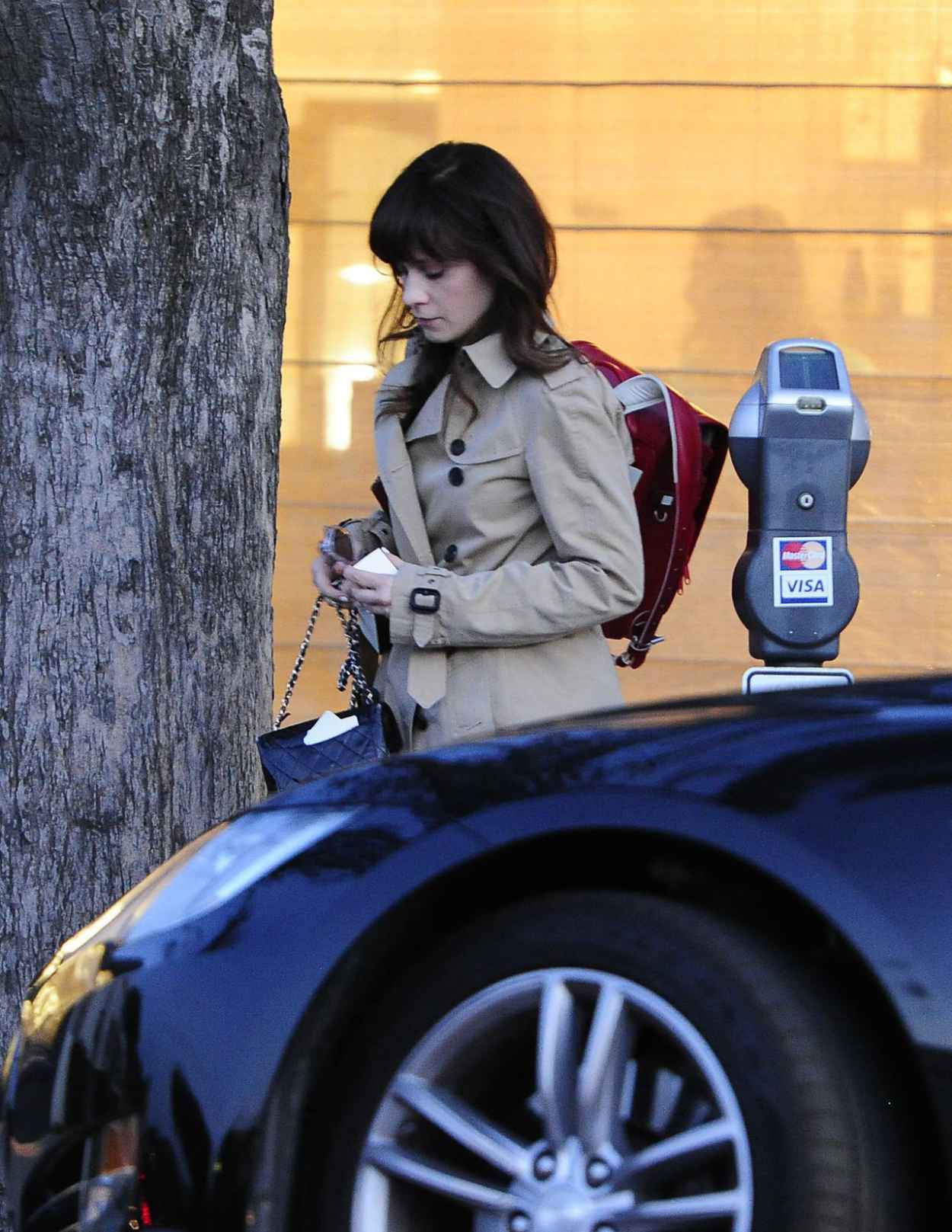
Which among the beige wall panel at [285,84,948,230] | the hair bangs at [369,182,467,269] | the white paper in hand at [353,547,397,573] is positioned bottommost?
the white paper in hand at [353,547,397,573]

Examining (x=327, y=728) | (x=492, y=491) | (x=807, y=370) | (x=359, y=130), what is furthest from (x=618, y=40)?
(x=327, y=728)

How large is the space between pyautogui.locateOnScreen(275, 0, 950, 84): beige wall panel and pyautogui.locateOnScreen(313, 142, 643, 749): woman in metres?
4.24

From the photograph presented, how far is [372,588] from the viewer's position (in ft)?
8.93

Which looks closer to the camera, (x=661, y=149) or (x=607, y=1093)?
(x=607, y=1093)

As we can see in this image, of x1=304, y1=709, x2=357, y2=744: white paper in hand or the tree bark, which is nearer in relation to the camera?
x1=304, y1=709, x2=357, y2=744: white paper in hand

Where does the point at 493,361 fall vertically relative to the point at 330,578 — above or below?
above

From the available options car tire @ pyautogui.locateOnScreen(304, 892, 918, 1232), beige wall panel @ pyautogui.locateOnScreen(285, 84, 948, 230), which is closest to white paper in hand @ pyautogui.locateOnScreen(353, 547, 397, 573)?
car tire @ pyautogui.locateOnScreen(304, 892, 918, 1232)

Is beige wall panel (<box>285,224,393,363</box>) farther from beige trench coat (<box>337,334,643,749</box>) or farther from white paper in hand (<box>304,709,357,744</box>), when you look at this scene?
white paper in hand (<box>304,709,357,744</box>)

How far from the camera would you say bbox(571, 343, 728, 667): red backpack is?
296cm

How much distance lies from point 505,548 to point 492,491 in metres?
0.10

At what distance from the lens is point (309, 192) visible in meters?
6.91

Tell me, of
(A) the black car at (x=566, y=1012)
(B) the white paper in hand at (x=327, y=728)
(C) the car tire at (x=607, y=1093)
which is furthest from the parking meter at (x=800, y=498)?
(C) the car tire at (x=607, y=1093)

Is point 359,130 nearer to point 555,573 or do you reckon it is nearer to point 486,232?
point 486,232

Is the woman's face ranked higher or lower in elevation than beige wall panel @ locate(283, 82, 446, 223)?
lower
